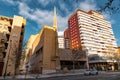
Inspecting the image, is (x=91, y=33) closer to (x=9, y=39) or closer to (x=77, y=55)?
(x=77, y=55)

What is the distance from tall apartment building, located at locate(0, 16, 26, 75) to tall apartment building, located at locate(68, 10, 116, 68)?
225ft

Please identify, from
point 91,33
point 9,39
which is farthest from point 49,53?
point 91,33

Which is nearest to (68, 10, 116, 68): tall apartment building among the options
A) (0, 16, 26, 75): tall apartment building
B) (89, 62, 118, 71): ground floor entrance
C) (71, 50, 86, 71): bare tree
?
(89, 62, 118, 71): ground floor entrance

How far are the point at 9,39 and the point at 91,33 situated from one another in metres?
88.2

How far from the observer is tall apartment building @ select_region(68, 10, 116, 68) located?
117 meters

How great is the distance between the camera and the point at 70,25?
140 metres

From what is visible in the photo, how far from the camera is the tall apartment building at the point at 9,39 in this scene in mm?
45747

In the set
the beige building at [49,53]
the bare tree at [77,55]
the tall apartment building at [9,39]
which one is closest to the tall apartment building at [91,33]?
the bare tree at [77,55]

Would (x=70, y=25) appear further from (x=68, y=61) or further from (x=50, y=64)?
(x=50, y=64)

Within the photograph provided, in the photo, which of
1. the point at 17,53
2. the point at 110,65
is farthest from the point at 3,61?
the point at 110,65

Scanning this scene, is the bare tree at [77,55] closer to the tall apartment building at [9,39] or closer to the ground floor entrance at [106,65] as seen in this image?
the ground floor entrance at [106,65]

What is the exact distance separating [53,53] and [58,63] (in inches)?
171

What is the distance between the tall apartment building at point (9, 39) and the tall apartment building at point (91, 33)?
6850 centimetres

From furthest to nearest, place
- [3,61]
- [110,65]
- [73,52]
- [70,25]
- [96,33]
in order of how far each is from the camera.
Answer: [70,25] < [96,33] < [110,65] < [73,52] < [3,61]
